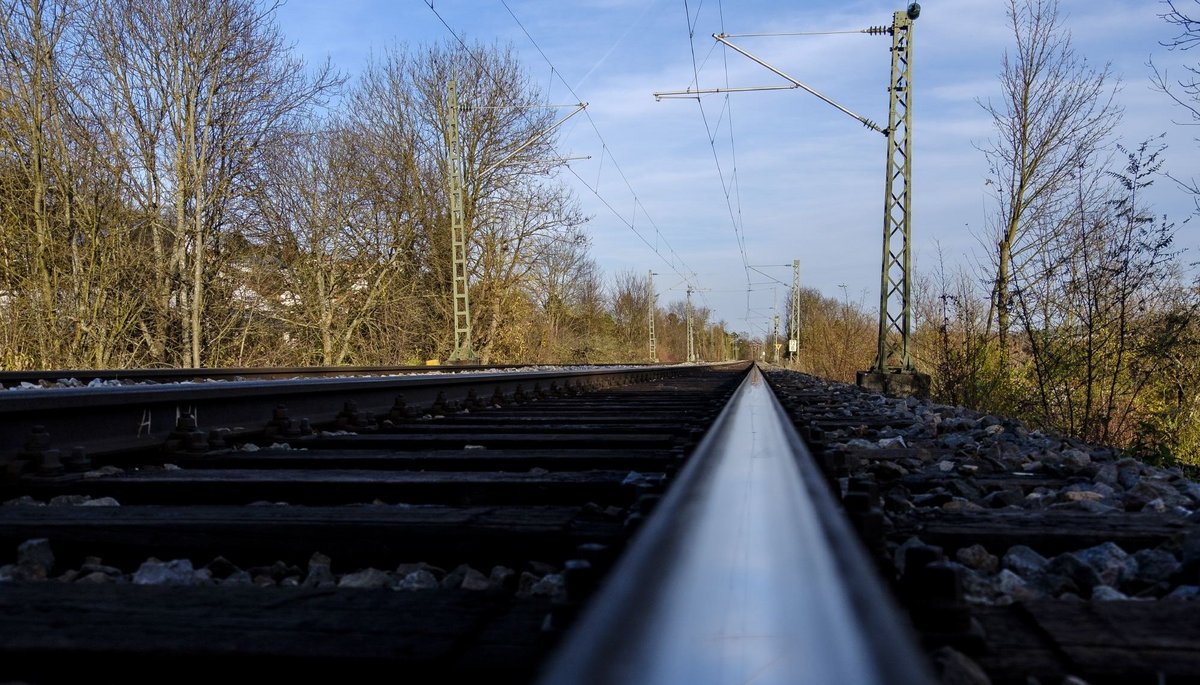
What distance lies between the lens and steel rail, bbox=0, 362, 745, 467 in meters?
3.26

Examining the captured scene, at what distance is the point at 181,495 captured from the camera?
106 inches

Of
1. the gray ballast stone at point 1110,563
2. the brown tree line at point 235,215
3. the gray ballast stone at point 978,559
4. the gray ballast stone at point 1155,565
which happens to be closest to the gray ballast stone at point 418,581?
the gray ballast stone at point 978,559

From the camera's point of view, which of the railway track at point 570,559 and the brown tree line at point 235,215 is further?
the brown tree line at point 235,215

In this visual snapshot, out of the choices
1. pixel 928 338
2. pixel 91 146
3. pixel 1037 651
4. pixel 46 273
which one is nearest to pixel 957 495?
pixel 1037 651

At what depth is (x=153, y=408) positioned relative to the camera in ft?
12.7

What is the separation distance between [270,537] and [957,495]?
2.06 meters

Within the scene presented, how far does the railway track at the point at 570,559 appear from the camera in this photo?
44.4 inches

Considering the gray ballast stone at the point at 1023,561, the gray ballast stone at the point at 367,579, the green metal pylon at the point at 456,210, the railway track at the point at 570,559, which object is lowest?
the gray ballast stone at the point at 367,579

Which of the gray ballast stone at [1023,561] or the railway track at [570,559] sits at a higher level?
the railway track at [570,559]

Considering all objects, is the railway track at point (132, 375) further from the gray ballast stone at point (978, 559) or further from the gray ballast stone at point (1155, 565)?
the gray ballast stone at point (1155, 565)

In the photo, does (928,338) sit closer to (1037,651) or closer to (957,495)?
(957,495)

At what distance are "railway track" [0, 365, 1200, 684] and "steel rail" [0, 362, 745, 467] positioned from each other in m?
0.02

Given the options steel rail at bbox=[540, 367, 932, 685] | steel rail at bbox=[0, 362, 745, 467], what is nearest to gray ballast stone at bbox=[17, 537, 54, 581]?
steel rail at bbox=[0, 362, 745, 467]

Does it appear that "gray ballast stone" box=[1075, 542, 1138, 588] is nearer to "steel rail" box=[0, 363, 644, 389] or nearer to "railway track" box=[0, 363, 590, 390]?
"railway track" box=[0, 363, 590, 390]
